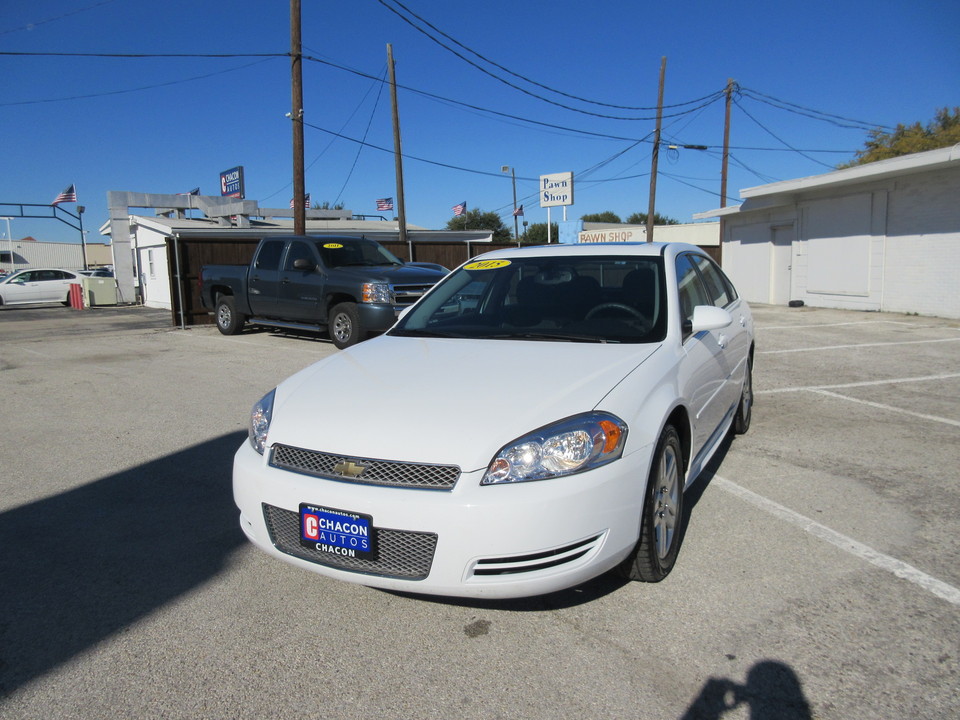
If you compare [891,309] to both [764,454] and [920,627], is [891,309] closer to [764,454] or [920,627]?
[764,454]

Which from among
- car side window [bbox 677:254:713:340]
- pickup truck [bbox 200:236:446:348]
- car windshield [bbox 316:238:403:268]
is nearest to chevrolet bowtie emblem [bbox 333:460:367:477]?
car side window [bbox 677:254:713:340]

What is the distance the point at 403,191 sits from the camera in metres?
22.7

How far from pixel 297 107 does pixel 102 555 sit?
45.8 ft

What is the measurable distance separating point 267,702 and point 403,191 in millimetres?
21605

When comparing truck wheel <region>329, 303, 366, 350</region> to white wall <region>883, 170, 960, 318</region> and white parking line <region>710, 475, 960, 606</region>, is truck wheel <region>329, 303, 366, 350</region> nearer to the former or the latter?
white parking line <region>710, 475, 960, 606</region>

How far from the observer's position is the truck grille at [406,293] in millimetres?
10627

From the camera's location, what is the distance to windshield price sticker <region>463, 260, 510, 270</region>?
4426 millimetres

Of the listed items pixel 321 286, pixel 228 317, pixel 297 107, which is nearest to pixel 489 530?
pixel 321 286

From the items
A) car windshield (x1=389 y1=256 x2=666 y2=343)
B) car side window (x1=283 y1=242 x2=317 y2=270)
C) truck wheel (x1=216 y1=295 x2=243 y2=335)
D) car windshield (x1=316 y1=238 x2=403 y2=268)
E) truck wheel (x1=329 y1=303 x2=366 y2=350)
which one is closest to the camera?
car windshield (x1=389 y1=256 x2=666 y2=343)

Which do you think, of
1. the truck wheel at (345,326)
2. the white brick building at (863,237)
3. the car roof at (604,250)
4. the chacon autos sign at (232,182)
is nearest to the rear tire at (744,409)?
the car roof at (604,250)

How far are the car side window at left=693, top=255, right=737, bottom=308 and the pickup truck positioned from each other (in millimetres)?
5861

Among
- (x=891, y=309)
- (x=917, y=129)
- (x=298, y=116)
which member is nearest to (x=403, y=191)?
(x=298, y=116)

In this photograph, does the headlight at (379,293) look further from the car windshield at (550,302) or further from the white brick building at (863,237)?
the white brick building at (863,237)

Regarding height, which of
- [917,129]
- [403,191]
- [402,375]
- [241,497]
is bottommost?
[241,497]
